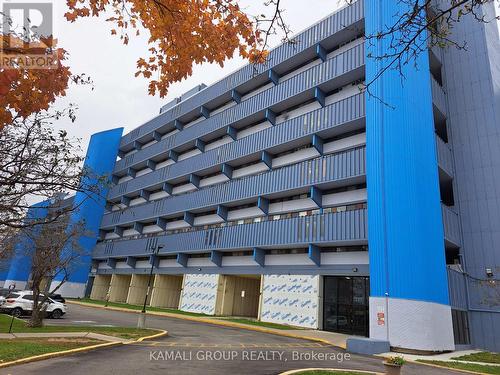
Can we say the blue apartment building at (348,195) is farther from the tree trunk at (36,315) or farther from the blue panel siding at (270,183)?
the tree trunk at (36,315)

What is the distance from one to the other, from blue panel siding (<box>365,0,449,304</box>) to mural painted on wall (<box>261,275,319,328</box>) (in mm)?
6566

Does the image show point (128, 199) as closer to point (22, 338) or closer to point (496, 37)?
point (22, 338)

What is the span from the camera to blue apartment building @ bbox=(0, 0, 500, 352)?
753 inches

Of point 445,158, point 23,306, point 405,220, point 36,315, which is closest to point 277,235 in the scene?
point 405,220

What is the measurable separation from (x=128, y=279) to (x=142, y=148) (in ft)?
60.7

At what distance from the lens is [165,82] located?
5656 millimetres

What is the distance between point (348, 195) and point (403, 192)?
5.88 metres

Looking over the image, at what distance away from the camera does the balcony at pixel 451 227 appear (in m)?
21.1

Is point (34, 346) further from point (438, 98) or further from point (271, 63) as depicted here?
point (271, 63)

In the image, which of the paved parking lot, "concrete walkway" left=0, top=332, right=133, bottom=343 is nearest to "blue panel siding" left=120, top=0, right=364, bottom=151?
the paved parking lot

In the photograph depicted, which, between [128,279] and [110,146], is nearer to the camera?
[128,279]

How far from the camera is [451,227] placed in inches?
861

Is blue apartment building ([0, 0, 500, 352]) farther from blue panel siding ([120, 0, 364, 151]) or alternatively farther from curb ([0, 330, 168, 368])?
curb ([0, 330, 168, 368])

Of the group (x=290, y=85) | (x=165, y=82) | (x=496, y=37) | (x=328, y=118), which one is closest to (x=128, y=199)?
(x=290, y=85)
